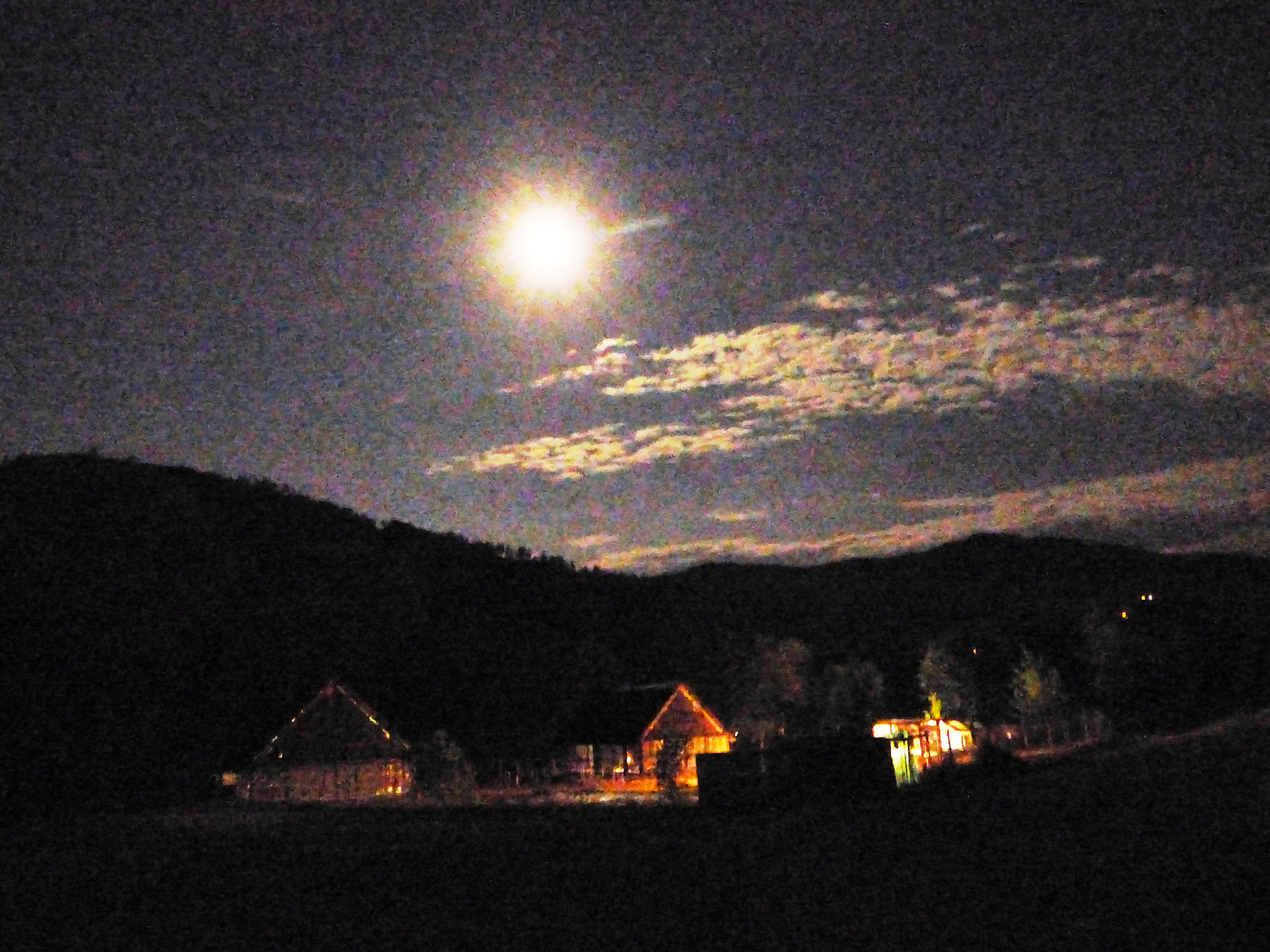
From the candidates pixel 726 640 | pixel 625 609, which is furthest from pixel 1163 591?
pixel 625 609

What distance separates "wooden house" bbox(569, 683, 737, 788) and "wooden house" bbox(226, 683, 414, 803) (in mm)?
7012

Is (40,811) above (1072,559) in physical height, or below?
below

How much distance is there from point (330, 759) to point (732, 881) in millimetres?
29832

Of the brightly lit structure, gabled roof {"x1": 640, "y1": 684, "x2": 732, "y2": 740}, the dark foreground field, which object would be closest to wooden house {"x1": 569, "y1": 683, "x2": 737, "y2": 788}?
gabled roof {"x1": 640, "y1": 684, "x2": 732, "y2": 740}

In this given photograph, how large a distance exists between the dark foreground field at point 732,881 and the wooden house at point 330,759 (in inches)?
733

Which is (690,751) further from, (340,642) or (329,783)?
(340,642)

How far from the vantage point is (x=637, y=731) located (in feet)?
128

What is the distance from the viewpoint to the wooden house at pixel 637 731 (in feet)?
126

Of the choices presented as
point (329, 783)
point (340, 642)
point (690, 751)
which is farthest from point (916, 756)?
point (340, 642)

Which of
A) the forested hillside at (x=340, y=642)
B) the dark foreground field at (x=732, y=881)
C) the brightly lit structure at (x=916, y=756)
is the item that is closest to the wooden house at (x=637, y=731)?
the forested hillside at (x=340, y=642)

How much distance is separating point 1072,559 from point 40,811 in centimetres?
10809

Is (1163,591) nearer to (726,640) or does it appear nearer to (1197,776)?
(726,640)

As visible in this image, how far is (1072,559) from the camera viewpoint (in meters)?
114

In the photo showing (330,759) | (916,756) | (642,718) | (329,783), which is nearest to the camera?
(916,756)
